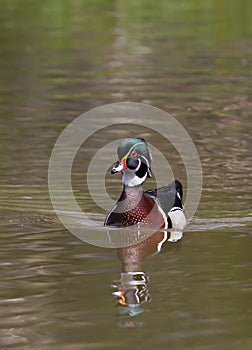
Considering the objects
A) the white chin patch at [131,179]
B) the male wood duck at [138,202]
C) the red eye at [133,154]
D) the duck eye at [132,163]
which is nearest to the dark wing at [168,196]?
the male wood duck at [138,202]

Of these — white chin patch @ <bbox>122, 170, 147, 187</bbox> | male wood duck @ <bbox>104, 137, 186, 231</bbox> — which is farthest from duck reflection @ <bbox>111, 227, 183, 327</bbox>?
white chin patch @ <bbox>122, 170, 147, 187</bbox>

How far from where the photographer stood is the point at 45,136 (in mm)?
13961

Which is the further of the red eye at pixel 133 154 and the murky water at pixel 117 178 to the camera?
the red eye at pixel 133 154

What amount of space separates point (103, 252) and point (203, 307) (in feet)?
6.06

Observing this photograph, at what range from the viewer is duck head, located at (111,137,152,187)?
999cm

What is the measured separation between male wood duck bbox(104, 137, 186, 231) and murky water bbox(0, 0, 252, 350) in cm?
25

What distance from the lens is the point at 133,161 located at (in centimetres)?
1001

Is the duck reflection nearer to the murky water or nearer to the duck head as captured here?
the murky water

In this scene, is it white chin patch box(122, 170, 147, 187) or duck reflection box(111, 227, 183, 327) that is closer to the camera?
duck reflection box(111, 227, 183, 327)

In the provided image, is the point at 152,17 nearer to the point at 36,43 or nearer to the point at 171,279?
the point at 36,43

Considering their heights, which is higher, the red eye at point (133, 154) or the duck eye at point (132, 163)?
the red eye at point (133, 154)

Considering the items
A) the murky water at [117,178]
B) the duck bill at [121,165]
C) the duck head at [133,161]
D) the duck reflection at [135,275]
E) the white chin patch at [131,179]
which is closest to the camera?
the murky water at [117,178]

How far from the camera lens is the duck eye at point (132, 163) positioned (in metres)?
10.0

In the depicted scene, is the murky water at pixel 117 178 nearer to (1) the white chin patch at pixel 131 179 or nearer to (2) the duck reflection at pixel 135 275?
(2) the duck reflection at pixel 135 275
